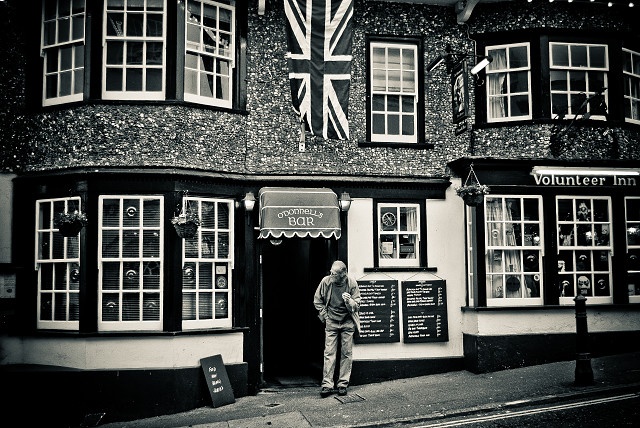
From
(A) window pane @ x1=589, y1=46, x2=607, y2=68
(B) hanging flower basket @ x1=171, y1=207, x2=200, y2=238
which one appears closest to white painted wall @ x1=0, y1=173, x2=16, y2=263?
(B) hanging flower basket @ x1=171, y1=207, x2=200, y2=238

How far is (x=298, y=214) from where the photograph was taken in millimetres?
10898

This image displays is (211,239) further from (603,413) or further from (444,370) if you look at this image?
(603,413)

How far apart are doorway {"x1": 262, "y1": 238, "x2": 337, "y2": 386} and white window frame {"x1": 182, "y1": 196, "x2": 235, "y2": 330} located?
6.64ft

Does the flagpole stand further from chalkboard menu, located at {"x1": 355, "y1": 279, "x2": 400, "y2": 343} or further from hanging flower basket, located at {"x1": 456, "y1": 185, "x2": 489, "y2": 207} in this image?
hanging flower basket, located at {"x1": 456, "y1": 185, "x2": 489, "y2": 207}

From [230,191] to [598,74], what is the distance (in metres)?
7.25

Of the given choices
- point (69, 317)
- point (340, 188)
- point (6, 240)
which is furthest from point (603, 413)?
point (6, 240)

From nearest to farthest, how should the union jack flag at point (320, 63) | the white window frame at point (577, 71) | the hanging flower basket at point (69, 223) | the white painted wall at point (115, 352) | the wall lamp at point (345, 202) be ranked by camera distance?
the hanging flower basket at point (69, 223), the white painted wall at point (115, 352), the union jack flag at point (320, 63), the wall lamp at point (345, 202), the white window frame at point (577, 71)

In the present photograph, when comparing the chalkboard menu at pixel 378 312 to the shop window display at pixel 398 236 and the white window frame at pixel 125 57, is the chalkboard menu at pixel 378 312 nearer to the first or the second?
the shop window display at pixel 398 236

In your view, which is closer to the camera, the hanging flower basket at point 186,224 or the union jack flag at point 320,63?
the hanging flower basket at point 186,224

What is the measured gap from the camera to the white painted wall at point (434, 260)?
1160 centimetres

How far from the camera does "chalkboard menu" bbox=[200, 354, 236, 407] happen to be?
10.2 meters

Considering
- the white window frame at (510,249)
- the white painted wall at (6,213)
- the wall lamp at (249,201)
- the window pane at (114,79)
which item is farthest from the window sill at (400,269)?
the white painted wall at (6,213)

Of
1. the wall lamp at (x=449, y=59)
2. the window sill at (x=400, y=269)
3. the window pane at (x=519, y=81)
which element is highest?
the wall lamp at (x=449, y=59)

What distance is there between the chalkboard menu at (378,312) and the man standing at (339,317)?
0.77m
